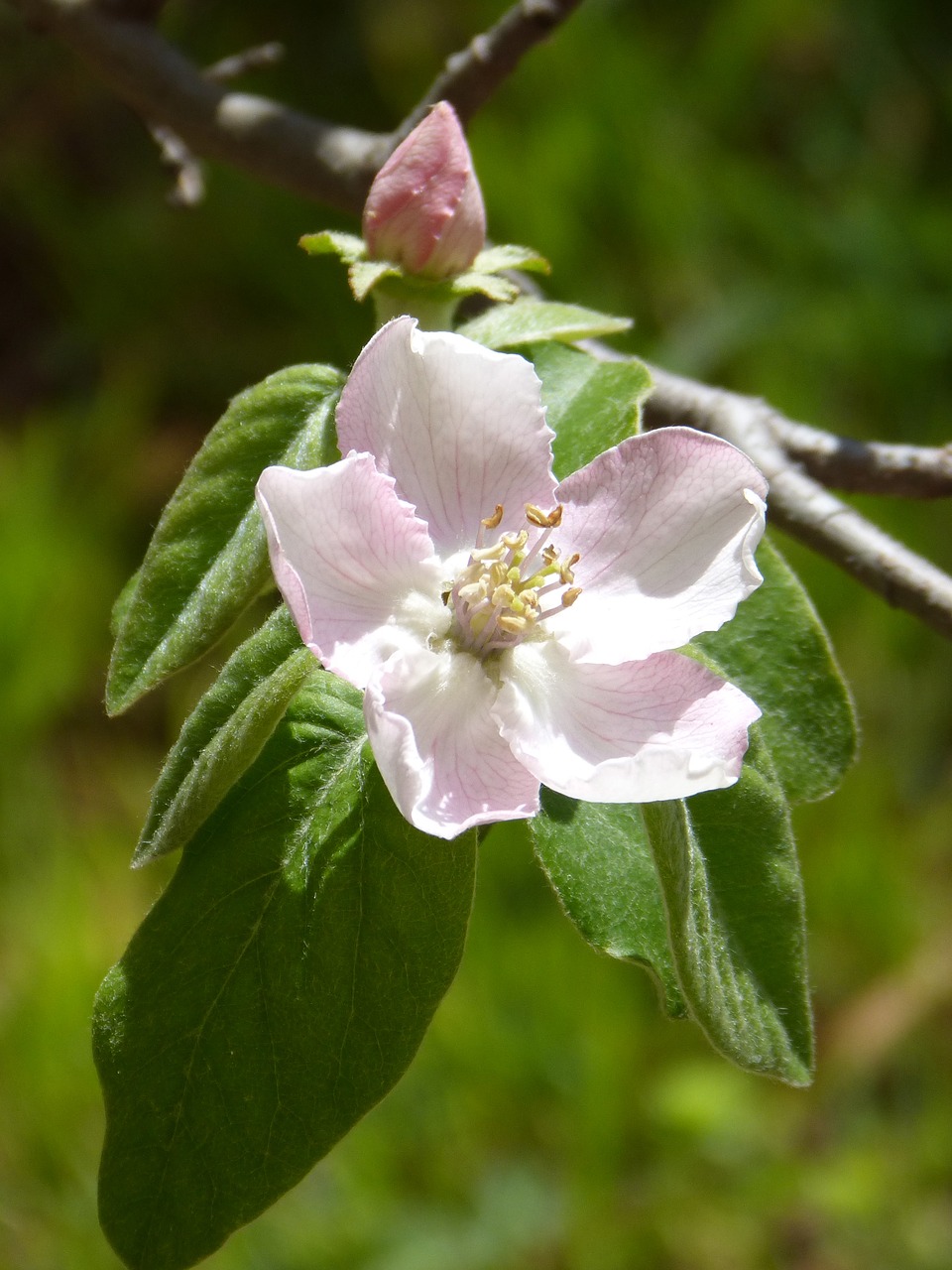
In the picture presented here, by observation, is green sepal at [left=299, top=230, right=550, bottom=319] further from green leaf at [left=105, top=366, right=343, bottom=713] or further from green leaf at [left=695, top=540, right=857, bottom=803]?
green leaf at [left=695, top=540, right=857, bottom=803]

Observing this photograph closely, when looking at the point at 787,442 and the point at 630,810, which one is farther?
the point at 787,442

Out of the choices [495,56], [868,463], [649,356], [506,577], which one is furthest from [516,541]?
[649,356]

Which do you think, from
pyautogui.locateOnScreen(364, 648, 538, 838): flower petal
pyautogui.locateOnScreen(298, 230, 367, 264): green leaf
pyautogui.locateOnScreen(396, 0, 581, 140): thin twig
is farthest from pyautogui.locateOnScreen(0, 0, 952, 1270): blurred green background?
pyautogui.locateOnScreen(364, 648, 538, 838): flower petal

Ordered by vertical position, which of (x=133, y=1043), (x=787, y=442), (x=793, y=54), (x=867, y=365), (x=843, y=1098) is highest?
(x=133, y=1043)

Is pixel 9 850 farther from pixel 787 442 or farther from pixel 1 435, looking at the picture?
pixel 787 442

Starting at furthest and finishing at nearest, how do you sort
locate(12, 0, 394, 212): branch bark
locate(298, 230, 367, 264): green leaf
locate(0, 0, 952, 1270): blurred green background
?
locate(0, 0, 952, 1270): blurred green background, locate(12, 0, 394, 212): branch bark, locate(298, 230, 367, 264): green leaf

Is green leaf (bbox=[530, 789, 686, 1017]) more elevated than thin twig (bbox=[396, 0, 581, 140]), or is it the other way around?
thin twig (bbox=[396, 0, 581, 140])

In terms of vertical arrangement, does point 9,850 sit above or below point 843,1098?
above

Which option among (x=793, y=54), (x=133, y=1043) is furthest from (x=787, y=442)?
(x=793, y=54)
